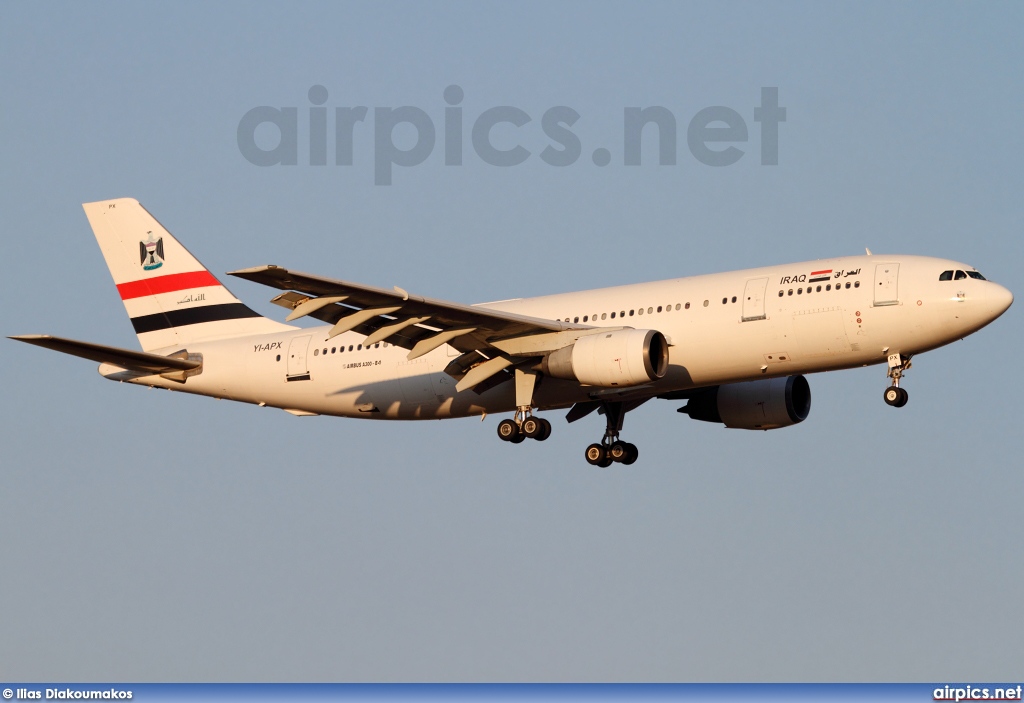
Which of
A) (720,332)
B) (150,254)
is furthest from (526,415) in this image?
(150,254)

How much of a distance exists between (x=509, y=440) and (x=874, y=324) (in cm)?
1135

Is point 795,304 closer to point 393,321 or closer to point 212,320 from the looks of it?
point 393,321

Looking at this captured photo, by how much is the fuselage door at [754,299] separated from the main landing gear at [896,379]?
376cm

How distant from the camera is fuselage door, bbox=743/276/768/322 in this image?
43.9 metres

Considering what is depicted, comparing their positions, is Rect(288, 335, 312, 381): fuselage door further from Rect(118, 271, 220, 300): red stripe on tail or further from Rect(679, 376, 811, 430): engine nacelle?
Rect(679, 376, 811, 430): engine nacelle

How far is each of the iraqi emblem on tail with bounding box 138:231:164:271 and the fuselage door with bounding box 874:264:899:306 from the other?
25.0 m

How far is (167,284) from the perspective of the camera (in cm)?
5466

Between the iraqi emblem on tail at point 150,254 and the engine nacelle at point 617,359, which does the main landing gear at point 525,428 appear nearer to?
the engine nacelle at point 617,359

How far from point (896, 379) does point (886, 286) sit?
8.72ft

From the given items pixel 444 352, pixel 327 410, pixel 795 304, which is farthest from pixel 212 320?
pixel 795 304

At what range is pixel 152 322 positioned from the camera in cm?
5422

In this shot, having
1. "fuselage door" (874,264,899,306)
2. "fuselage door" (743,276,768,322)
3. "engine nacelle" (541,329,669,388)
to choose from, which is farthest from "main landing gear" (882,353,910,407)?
"engine nacelle" (541,329,669,388)

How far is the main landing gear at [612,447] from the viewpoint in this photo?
5112 centimetres

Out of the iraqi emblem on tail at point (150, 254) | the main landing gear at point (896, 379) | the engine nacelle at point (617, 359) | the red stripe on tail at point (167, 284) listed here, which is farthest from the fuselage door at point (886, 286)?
the iraqi emblem on tail at point (150, 254)
